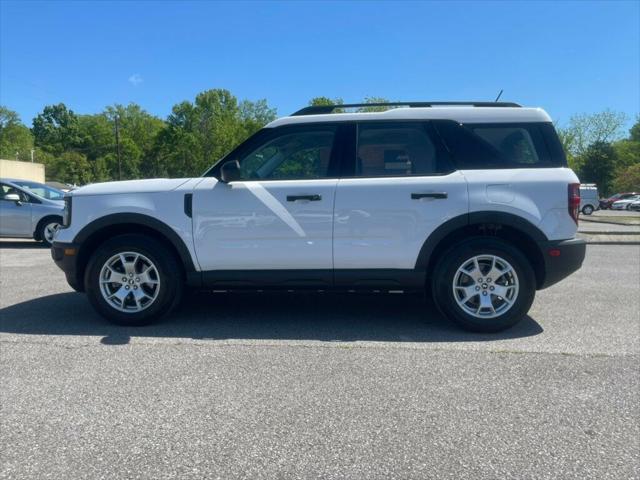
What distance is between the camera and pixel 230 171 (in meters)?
4.52

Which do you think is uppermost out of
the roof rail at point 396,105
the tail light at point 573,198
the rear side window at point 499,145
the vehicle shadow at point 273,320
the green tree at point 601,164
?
the green tree at point 601,164

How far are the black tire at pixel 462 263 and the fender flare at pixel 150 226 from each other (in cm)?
227

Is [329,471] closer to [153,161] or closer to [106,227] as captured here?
[106,227]

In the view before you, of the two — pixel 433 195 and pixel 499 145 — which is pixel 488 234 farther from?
pixel 499 145

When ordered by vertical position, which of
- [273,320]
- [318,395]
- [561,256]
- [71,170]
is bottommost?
[318,395]

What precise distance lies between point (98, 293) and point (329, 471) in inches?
127

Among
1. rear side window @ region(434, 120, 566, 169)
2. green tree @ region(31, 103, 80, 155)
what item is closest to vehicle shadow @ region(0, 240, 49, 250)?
rear side window @ region(434, 120, 566, 169)

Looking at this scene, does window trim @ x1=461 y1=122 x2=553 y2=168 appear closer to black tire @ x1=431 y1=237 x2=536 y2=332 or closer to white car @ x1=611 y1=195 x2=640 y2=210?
black tire @ x1=431 y1=237 x2=536 y2=332

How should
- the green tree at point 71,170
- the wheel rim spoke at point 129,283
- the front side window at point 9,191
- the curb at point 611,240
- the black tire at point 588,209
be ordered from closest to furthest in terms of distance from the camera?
the wheel rim spoke at point 129,283 → the front side window at point 9,191 → the curb at point 611,240 → the black tire at point 588,209 → the green tree at point 71,170

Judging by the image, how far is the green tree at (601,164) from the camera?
63.4m

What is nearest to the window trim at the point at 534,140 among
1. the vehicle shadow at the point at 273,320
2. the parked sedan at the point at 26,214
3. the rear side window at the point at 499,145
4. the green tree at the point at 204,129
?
the rear side window at the point at 499,145

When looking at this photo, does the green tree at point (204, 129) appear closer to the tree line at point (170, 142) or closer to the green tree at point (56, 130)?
the tree line at point (170, 142)

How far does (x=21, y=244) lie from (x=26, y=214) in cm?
129

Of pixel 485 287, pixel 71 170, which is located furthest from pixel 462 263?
pixel 71 170
